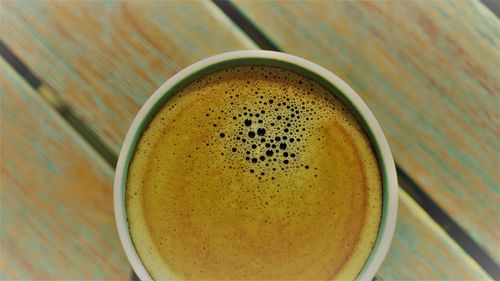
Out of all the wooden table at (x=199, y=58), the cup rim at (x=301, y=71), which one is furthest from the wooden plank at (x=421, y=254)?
the cup rim at (x=301, y=71)

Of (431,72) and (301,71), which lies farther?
(431,72)

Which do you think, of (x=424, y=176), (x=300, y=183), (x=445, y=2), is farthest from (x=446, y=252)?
(x=445, y=2)

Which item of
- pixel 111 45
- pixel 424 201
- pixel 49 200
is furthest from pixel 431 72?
pixel 49 200

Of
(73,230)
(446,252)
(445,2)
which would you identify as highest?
(445,2)

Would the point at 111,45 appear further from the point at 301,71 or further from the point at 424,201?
the point at 424,201

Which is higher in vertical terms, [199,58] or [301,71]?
[301,71]

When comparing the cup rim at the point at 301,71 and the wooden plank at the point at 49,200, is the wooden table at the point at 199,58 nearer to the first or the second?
the wooden plank at the point at 49,200

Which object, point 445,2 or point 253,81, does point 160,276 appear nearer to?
point 253,81

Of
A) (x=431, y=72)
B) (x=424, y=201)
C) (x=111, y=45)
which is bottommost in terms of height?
(x=111, y=45)
